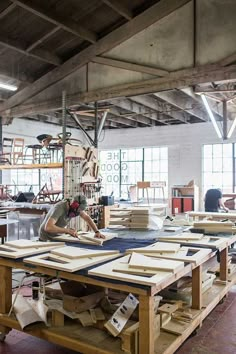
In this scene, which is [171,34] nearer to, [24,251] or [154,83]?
[154,83]

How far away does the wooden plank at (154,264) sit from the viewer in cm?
243

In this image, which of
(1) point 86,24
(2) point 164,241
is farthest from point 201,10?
(2) point 164,241

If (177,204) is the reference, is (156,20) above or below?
above

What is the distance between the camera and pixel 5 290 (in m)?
2.91

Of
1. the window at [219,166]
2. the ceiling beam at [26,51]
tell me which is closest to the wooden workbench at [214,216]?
the ceiling beam at [26,51]

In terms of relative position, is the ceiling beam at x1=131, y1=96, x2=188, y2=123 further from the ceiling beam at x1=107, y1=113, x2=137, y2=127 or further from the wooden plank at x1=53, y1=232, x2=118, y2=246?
the wooden plank at x1=53, y1=232, x2=118, y2=246

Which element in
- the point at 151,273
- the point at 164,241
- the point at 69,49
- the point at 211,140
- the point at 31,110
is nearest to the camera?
the point at 151,273

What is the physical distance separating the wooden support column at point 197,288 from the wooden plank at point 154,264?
45 cm

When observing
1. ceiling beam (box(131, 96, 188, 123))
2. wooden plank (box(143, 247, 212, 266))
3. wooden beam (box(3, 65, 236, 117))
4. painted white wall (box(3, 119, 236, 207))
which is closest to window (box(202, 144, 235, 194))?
painted white wall (box(3, 119, 236, 207))

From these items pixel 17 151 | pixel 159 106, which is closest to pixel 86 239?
pixel 17 151

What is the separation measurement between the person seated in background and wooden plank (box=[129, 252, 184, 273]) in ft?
16.2

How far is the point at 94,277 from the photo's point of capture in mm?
2410

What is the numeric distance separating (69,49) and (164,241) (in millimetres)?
5403

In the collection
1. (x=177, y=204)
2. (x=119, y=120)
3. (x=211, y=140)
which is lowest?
(x=177, y=204)
